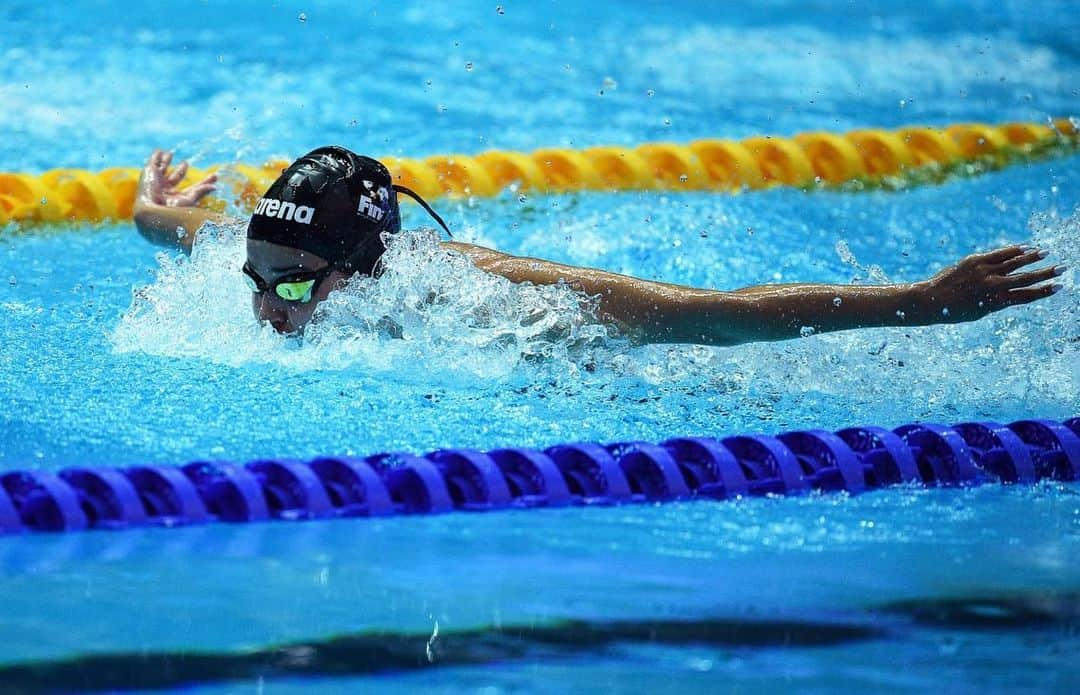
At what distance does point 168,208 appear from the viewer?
13.9 feet

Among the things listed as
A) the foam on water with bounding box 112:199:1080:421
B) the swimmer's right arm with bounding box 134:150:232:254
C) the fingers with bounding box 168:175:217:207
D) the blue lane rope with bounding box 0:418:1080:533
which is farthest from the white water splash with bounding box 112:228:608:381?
the fingers with bounding box 168:175:217:207

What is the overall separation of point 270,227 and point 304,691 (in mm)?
1538

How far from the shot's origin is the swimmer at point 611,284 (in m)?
2.81

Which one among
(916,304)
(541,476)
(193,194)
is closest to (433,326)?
(541,476)

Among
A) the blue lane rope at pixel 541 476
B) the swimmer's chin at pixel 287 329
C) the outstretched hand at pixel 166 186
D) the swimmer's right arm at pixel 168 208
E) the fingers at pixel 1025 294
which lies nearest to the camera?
the blue lane rope at pixel 541 476

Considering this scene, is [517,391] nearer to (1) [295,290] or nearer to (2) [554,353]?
(2) [554,353]

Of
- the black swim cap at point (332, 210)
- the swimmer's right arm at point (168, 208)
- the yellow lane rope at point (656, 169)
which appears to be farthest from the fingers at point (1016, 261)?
the yellow lane rope at point (656, 169)

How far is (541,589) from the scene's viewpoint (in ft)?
7.31

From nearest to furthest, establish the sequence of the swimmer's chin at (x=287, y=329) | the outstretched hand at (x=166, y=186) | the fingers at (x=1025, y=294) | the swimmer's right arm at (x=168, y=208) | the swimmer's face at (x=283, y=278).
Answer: the fingers at (x=1025, y=294)
the swimmer's face at (x=283, y=278)
the swimmer's chin at (x=287, y=329)
the swimmer's right arm at (x=168, y=208)
the outstretched hand at (x=166, y=186)

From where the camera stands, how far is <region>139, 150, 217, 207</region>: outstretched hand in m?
4.35

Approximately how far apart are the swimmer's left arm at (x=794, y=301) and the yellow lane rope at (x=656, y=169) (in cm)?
217

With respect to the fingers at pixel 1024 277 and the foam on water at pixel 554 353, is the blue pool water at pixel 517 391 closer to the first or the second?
the foam on water at pixel 554 353

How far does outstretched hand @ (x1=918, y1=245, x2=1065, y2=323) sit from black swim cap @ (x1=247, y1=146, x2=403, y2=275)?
122cm

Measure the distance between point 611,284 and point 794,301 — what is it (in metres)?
0.42
